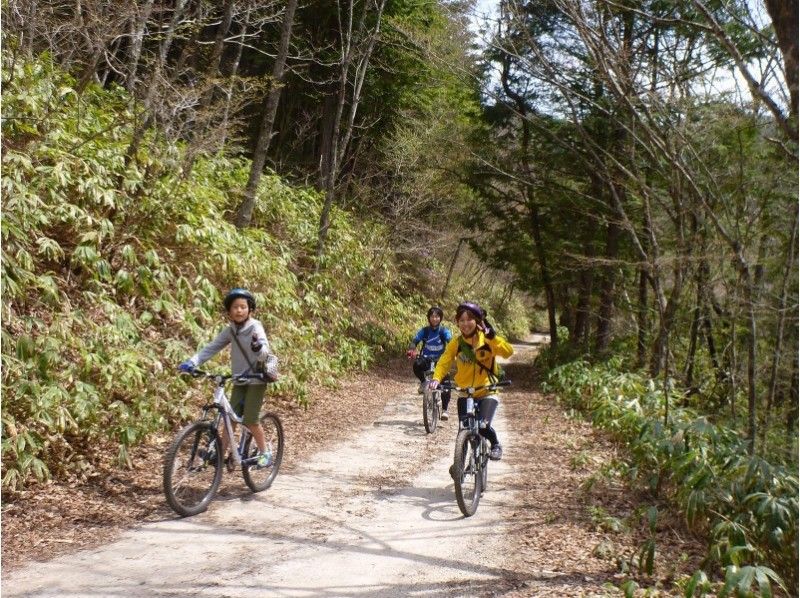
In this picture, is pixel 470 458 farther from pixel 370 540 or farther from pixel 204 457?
pixel 204 457

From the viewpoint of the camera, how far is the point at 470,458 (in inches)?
235

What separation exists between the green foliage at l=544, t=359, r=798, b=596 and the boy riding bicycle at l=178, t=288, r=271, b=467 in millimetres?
3517

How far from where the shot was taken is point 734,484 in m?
5.09

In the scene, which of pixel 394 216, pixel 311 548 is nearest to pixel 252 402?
pixel 311 548

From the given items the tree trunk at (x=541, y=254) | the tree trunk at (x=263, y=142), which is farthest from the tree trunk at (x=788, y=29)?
the tree trunk at (x=541, y=254)

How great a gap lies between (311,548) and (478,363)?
8.24 feet

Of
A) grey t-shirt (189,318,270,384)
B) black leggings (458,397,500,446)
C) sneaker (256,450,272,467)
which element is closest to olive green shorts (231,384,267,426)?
grey t-shirt (189,318,270,384)

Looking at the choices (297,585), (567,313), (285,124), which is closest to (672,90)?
(297,585)

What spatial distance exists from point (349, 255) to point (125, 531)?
1399 cm

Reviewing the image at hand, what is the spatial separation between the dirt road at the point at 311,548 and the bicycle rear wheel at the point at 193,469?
0.15 metres

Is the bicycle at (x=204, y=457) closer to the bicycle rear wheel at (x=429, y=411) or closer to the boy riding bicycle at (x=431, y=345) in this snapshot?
the bicycle rear wheel at (x=429, y=411)

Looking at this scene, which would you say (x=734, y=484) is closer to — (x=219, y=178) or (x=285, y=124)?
(x=219, y=178)

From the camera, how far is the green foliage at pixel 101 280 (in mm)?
5738

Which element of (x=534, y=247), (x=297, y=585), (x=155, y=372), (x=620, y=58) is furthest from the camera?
(x=534, y=247)
